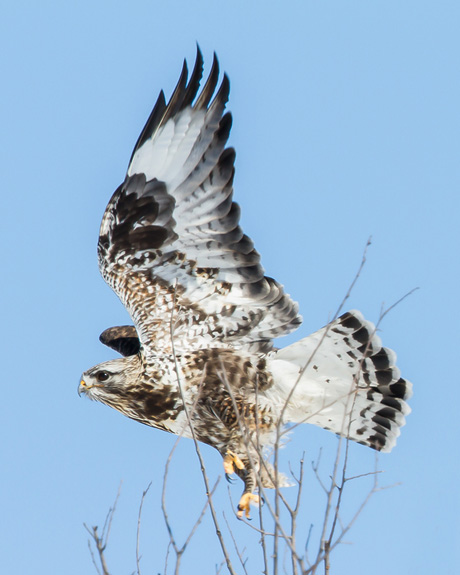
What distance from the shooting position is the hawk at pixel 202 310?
595 centimetres

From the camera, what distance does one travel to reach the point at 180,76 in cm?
597

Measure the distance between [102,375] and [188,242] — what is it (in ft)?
3.69

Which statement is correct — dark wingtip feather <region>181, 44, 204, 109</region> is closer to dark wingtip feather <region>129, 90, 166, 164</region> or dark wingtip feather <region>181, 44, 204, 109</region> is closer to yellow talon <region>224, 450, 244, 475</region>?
dark wingtip feather <region>129, 90, 166, 164</region>

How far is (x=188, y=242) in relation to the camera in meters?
6.00

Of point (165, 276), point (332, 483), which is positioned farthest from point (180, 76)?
point (332, 483)

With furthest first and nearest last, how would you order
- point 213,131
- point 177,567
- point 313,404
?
point 313,404
point 213,131
point 177,567

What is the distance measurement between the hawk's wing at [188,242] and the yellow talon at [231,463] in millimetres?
741

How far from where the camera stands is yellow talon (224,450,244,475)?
617 cm

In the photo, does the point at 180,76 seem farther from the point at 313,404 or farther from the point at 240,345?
the point at 313,404

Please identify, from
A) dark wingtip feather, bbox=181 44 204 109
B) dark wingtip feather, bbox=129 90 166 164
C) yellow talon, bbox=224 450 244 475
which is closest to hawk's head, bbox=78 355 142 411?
yellow talon, bbox=224 450 244 475

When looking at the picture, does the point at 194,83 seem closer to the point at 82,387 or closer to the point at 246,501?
the point at 82,387

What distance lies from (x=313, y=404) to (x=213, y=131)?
2010 millimetres

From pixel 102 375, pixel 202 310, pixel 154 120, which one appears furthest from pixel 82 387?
pixel 154 120

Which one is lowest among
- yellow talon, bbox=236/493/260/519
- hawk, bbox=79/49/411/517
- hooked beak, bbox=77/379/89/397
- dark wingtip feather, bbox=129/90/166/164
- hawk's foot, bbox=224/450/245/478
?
yellow talon, bbox=236/493/260/519
